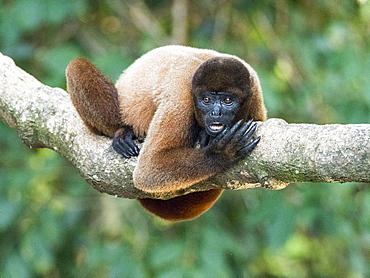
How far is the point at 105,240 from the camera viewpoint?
6.75 meters

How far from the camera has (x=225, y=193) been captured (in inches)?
303

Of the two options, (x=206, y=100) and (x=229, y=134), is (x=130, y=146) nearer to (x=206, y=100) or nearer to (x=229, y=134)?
(x=206, y=100)

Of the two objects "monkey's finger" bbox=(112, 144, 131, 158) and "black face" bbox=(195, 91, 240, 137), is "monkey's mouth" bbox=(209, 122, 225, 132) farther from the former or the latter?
"monkey's finger" bbox=(112, 144, 131, 158)

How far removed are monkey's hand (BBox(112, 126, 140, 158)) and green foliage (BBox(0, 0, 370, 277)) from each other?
200 centimetres

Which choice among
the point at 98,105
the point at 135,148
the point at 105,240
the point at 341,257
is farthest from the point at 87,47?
the point at 341,257

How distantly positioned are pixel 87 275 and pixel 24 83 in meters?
3.13

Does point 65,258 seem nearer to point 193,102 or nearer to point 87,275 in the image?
point 87,275

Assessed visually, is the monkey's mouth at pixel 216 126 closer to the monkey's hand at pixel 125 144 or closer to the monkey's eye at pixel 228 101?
the monkey's eye at pixel 228 101

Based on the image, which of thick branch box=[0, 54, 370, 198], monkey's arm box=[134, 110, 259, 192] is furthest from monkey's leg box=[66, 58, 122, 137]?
monkey's arm box=[134, 110, 259, 192]

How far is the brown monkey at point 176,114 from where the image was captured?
11.8ft

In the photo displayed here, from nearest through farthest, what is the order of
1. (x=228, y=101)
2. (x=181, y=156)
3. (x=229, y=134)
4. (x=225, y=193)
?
(x=229, y=134), (x=181, y=156), (x=228, y=101), (x=225, y=193)

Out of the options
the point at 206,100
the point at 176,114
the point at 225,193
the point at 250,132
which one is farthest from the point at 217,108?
the point at 225,193

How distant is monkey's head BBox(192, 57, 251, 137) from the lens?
3.88 metres

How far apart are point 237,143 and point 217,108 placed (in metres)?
0.60
